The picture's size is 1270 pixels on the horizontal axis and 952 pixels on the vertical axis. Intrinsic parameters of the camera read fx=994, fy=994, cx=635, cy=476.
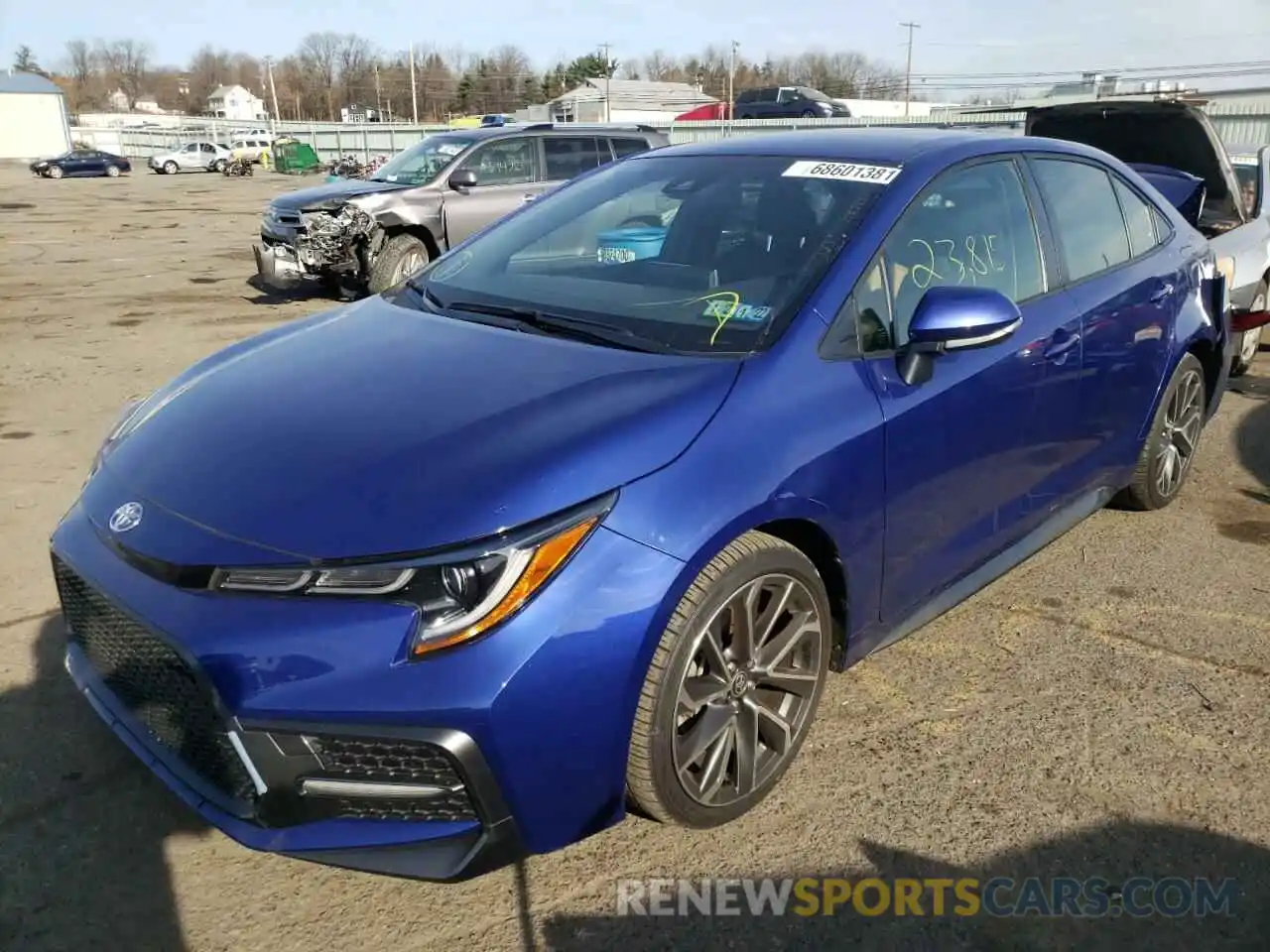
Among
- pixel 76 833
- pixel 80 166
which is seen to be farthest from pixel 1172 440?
pixel 80 166

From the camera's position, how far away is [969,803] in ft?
8.79

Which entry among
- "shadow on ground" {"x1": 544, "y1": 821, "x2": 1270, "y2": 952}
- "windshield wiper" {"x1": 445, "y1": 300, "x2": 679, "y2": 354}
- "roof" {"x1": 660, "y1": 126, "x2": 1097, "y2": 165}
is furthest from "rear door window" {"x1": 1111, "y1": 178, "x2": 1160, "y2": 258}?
"shadow on ground" {"x1": 544, "y1": 821, "x2": 1270, "y2": 952}

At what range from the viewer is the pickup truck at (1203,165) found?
690 cm

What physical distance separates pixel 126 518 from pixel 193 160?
5175 cm

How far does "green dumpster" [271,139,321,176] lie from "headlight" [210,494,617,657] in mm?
46289

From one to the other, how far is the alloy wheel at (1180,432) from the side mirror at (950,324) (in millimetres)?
2052

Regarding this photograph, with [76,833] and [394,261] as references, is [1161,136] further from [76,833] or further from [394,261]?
[76,833]

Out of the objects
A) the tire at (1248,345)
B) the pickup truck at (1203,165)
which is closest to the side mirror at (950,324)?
the pickup truck at (1203,165)

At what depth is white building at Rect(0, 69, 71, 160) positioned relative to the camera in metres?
63.3

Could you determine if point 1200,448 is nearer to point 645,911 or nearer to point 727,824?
point 727,824

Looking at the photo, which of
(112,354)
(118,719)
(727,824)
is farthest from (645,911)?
(112,354)

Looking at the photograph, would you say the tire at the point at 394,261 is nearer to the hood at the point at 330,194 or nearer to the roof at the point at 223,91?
the hood at the point at 330,194

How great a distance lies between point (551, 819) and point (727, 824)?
0.67 metres

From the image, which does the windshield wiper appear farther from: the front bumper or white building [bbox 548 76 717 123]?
white building [bbox 548 76 717 123]
